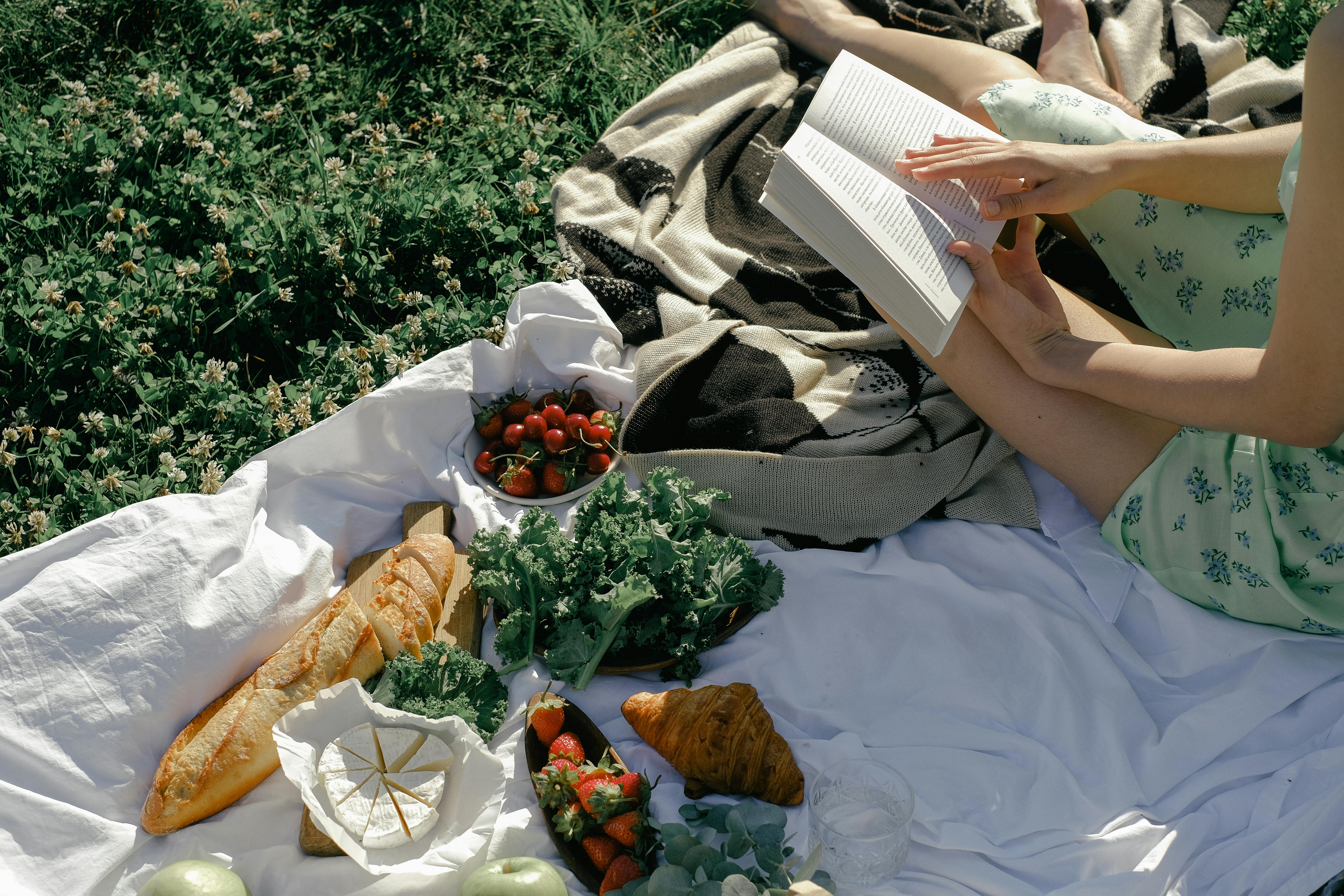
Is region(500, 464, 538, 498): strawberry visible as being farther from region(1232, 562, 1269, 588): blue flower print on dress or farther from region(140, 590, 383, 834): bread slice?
region(1232, 562, 1269, 588): blue flower print on dress

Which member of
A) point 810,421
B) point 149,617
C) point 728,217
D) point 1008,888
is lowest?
point 1008,888

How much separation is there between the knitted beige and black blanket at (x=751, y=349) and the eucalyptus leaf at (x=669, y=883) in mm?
867

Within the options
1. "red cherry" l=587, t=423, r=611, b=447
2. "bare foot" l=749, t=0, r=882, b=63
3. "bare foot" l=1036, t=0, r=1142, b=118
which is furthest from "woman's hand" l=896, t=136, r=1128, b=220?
"bare foot" l=749, t=0, r=882, b=63

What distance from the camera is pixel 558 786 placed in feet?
5.88

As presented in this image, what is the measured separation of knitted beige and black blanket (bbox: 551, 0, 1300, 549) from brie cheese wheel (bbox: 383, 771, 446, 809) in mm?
850

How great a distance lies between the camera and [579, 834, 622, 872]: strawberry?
176 centimetres

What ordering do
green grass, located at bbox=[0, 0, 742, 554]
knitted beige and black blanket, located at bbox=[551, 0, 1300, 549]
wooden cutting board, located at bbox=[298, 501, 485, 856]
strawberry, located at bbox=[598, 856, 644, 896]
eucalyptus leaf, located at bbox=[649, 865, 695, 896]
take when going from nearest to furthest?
eucalyptus leaf, located at bbox=[649, 865, 695, 896], strawberry, located at bbox=[598, 856, 644, 896], wooden cutting board, located at bbox=[298, 501, 485, 856], knitted beige and black blanket, located at bbox=[551, 0, 1300, 549], green grass, located at bbox=[0, 0, 742, 554]

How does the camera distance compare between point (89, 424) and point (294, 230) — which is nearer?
point (89, 424)

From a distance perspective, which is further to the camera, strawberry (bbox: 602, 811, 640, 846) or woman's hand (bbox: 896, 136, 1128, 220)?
woman's hand (bbox: 896, 136, 1128, 220)

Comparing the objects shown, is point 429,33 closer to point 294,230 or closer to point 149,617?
point 294,230

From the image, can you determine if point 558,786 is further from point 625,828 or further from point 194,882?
point 194,882

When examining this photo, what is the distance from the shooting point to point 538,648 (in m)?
2.09

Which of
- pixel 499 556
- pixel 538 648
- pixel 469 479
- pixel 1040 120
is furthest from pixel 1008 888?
pixel 1040 120

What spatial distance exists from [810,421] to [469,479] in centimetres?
84
